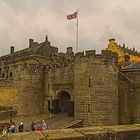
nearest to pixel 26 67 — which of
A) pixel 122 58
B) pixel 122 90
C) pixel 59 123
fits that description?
pixel 59 123

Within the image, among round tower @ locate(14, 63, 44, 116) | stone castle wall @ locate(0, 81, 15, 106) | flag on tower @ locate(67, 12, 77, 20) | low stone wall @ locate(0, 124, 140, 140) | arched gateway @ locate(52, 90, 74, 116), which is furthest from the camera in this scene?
flag on tower @ locate(67, 12, 77, 20)

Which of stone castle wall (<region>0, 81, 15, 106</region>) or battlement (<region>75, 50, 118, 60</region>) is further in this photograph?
stone castle wall (<region>0, 81, 15, 106</region>)

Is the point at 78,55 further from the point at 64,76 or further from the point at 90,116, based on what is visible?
the point at 64,76

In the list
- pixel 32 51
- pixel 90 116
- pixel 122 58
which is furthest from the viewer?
pixel 122 58

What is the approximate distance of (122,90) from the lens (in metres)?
19.0

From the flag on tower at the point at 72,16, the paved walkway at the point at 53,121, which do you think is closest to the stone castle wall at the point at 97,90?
the paved walkway at the point at 53,121

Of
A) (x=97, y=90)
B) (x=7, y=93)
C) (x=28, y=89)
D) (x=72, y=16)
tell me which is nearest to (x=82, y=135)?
(x=97, y=90)

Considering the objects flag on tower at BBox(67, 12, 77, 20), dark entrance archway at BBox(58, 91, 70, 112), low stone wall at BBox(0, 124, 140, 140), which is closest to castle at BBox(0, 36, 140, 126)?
dark entrance archway at BBox(58, 91, 70, 112)

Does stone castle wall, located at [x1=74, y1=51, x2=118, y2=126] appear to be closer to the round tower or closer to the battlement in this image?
the battlement

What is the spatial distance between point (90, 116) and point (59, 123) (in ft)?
9.58

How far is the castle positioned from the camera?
51.5ft

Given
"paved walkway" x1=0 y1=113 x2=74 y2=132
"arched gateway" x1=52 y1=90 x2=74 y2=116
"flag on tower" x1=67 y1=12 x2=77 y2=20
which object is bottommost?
"paved walkway" x1=0 y1=113 x2=74 y2=132

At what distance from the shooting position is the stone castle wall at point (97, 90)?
15.6 meters

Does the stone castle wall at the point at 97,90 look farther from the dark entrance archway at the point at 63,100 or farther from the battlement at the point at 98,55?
the dark entrance archway at the point at 63,100
